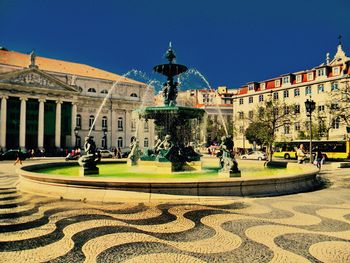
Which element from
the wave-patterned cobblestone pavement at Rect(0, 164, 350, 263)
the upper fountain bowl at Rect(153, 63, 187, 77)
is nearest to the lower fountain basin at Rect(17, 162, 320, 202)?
the wave-patterned cobblestone pavement at Rect(0, 164, 350, 263)

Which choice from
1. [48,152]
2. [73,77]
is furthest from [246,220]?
[73,77]

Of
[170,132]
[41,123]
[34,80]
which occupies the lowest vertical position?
[170,132]

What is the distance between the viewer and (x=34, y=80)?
55625 mm

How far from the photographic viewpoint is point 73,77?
63.4 m

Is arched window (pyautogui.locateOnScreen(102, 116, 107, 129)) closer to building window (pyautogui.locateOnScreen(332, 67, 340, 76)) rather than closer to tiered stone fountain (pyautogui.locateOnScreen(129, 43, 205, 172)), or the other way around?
building window (pyautogui.locateOnScreen(332, 67, 340, 76))

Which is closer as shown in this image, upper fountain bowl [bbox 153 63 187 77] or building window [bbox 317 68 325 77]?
upper fountain bowl [bbox 153 63 187 77]

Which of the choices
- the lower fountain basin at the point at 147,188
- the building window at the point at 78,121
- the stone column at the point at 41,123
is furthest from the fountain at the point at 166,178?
the building window at the point at 78,121

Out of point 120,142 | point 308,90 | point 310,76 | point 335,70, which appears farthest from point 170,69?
point 120,142

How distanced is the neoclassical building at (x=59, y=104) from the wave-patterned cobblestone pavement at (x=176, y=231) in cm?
3777

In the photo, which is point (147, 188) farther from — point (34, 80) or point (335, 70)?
point (34, 80)

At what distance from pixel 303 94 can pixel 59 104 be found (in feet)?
155

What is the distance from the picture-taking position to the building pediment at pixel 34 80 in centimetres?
5306

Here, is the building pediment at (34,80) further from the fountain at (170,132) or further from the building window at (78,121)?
the fountain at (170,132)

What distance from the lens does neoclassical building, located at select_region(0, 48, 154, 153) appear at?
54.2m
